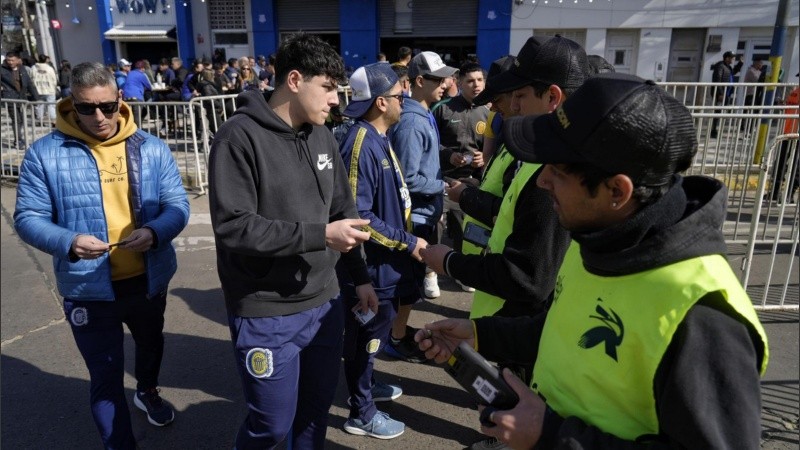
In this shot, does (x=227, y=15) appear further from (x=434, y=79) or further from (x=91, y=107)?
(x=91, y=107)

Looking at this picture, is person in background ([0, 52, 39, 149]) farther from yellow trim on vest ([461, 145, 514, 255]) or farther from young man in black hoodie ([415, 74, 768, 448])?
young man in black hoodie ([415, 74, 768, 448])

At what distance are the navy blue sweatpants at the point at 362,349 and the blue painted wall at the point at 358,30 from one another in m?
18.6

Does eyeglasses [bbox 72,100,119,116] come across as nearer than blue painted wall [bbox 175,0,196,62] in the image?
Yes

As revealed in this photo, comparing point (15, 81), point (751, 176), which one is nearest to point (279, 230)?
point (751, 176)

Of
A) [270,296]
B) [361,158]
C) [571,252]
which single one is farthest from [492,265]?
[361,158]

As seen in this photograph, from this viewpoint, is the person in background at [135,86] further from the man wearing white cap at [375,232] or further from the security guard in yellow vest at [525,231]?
the security guard in yellow vest at [525,231]

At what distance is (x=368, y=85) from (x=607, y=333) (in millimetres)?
2233

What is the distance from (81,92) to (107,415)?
5.05 feet

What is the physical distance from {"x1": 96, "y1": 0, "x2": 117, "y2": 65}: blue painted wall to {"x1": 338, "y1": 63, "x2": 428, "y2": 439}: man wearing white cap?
24.5 metres

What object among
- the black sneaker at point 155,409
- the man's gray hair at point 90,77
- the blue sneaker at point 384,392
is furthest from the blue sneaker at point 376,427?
the man's gray hair at point 90,77

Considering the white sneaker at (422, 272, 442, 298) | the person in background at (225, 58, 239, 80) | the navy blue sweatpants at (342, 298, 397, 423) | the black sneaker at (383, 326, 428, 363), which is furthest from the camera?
the person in background at (225, 58, 239, 80)

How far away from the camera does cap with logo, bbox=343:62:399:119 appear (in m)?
3.12

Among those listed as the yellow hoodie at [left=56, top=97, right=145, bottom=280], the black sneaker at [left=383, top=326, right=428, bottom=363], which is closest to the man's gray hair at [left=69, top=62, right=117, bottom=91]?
the yellow hoodie at [left=56, top=97, right=145, bottom=280]

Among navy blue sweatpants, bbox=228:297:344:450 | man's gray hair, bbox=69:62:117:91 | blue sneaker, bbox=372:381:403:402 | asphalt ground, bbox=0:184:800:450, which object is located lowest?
asphalt ground, bbox=0:184:800:450
